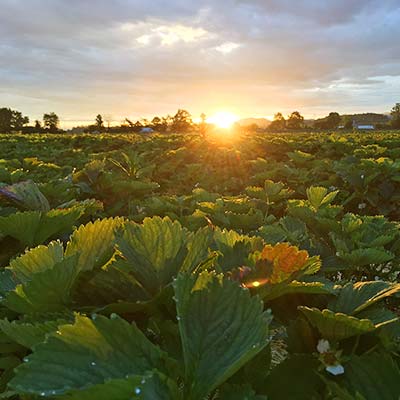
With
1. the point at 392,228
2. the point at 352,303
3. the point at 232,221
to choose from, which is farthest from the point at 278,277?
the point at 392,228

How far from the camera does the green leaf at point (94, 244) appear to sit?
3.34ft

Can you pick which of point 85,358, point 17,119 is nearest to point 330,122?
point 17,119

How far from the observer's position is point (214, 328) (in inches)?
30.9

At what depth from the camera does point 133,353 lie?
747mm

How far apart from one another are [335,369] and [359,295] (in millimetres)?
221

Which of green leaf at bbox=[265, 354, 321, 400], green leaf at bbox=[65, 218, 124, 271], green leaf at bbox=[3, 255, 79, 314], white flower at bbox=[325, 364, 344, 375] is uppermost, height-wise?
green leaf at bbox=[65, 218, 124, 271]

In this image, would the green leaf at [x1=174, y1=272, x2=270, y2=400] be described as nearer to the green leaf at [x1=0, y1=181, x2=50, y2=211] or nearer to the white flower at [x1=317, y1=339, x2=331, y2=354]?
the white flower at [x1=317, y1=339, x2=331, y2=354]

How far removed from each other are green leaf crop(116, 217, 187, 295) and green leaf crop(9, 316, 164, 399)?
22cm

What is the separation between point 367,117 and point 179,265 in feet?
425

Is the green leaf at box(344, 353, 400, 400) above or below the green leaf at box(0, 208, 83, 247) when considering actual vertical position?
below

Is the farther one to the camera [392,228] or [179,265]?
[392,228]

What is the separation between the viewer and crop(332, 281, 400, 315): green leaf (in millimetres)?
956

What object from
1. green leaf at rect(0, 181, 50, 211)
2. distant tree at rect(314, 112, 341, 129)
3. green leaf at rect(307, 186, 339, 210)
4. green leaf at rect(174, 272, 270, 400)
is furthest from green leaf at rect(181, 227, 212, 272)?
distant tree at rect(314, 112, 341, 129)

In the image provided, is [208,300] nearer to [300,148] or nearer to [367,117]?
[300,148]
